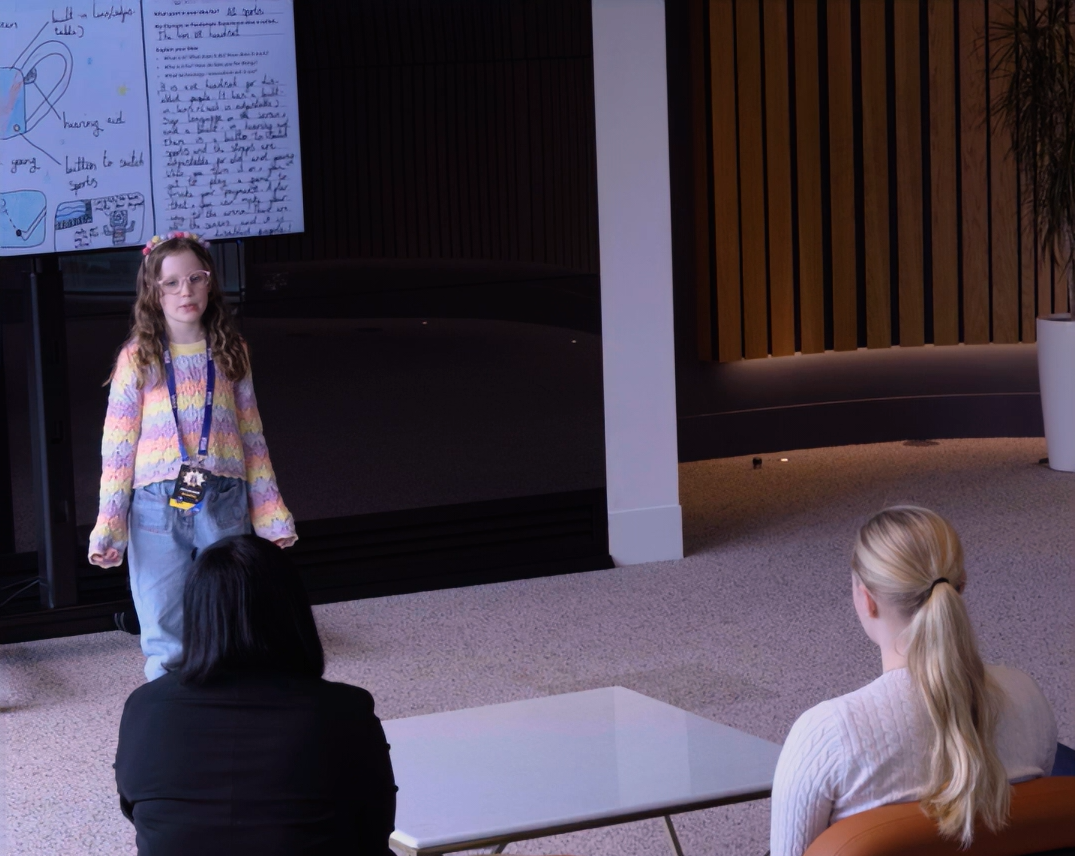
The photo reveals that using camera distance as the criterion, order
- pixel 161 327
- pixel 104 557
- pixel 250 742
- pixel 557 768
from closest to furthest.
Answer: pixel 250 742, pixel 557 768, pixel 104 557, pixel 161 327

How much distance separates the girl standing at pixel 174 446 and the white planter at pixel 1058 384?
4571 millimetres

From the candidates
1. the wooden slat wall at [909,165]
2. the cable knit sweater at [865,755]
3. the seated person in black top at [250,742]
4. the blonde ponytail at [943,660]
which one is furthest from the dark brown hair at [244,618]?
the wooden slat wall at [909,165]

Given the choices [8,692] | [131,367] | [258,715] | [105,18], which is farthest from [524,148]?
[258,715]

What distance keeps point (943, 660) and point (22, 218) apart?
366 cm

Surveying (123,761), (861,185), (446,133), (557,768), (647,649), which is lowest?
(647,649)

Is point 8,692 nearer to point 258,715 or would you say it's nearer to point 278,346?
point 278,346

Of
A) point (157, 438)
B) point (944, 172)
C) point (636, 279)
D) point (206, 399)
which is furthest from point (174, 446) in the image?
point (944, 172)

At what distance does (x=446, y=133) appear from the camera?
5.38 meters

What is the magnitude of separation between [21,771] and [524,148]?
2911mm

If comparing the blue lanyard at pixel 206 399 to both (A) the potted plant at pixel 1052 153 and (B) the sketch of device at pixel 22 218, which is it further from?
(A) the potted plant at pixel 1052 153

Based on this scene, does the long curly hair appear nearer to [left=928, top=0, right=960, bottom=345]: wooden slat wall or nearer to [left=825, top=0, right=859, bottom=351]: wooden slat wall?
[left=825, top=0, right=859, bottom=351]: wooden slat wall

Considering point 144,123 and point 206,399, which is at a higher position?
point 144,123

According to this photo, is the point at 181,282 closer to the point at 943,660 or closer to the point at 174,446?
the point at 174,446

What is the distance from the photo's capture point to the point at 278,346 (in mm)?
5223
